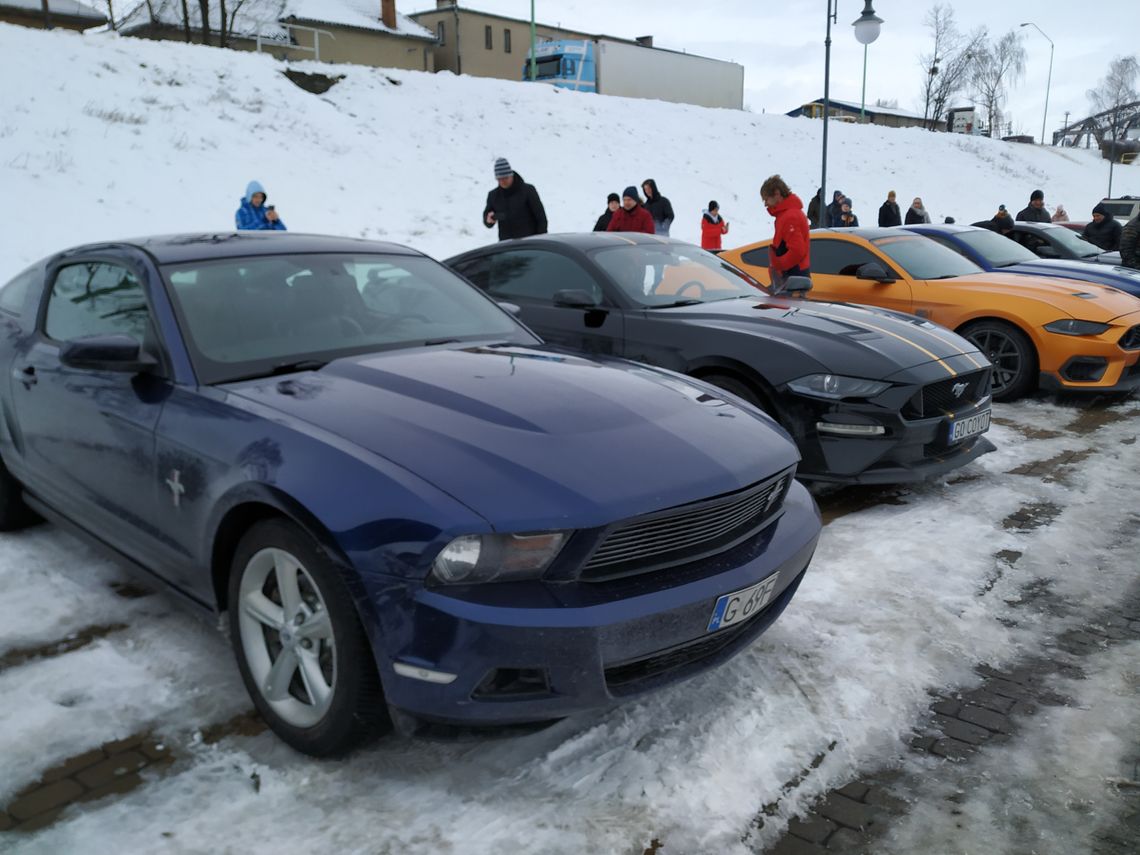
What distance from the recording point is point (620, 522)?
2.25 meters

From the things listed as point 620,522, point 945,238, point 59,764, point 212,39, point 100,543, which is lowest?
point 59,764

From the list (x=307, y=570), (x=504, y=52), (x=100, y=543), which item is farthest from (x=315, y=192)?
(x=504, y=52)

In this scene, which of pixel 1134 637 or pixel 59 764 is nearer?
pixel 59 764

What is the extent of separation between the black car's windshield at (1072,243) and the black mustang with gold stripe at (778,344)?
7.20 metres

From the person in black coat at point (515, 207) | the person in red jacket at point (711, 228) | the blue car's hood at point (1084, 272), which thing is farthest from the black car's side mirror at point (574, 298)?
the person in red jacket at point (711, 228)

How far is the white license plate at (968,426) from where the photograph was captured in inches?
187

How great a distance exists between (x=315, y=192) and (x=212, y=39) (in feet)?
67.5

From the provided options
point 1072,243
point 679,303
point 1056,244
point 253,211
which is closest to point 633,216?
point 253,211

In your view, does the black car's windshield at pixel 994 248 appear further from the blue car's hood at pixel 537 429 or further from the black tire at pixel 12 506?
the black tire at pixel 12 506

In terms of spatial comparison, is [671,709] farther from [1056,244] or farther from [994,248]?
[1056,244]

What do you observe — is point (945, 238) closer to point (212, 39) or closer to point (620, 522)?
point (620, 522)

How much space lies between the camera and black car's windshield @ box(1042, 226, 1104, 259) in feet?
36.7

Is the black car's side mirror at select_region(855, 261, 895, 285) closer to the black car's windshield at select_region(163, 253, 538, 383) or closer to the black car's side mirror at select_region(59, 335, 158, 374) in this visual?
the black car's windshield at select_region(163, 253, 538, 383)

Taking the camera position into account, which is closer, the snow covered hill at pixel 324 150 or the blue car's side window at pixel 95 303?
the blue car's side window at pixel 95 303
